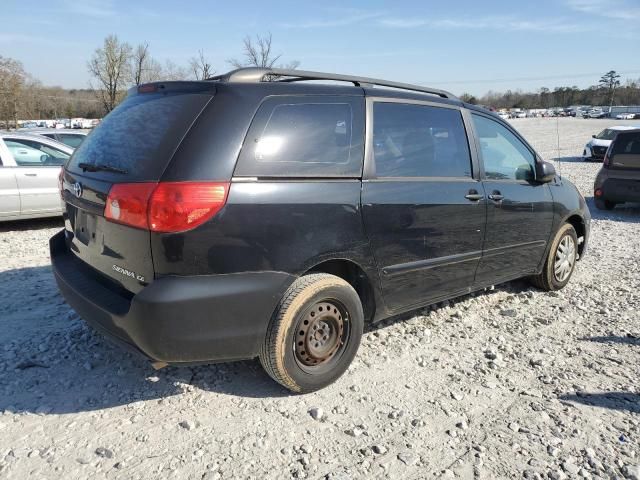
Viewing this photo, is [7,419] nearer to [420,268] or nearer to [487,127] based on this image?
[420,268]

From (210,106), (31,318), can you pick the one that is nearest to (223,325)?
(210,106)

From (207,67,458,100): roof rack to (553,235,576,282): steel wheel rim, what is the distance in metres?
2.33

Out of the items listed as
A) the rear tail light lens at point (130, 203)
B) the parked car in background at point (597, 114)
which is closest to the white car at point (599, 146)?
the rear tail light lens at point (130, 203)

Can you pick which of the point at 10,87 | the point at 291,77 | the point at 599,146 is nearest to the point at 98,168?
the point at 291,77

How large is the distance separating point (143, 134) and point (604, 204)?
1003cm

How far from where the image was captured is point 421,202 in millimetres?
3529

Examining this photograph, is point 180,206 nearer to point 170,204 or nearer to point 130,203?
point 170,204

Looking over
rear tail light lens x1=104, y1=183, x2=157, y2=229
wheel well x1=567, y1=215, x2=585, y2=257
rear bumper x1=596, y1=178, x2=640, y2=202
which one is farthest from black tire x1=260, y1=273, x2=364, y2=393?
rear bumper x1=596, y1=178, x2=640, y2=202

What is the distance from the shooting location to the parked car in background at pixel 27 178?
7418 millimetres

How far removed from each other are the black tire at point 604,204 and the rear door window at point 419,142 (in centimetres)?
763

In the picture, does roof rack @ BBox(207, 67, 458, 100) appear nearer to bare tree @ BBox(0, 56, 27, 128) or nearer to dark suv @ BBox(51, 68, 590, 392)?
dark suv @ BBox(51, 68, 590, 392)

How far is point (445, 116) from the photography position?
13.0 feet

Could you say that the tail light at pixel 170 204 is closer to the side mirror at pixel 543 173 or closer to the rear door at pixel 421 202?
the rear door at pixel 421 202

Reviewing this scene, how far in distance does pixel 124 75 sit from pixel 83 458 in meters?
48.5
